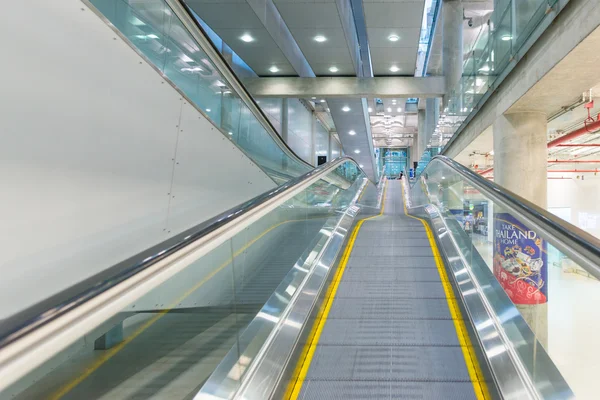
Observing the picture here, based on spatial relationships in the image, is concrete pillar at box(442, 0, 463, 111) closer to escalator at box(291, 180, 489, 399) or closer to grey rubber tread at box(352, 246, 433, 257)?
grey rubber tread at box(352, 246, 433, 257)

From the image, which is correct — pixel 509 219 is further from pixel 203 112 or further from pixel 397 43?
pixel 397 43

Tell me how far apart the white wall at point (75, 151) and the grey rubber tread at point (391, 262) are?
1.99m

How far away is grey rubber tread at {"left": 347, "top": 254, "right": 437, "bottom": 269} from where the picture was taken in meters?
4.16

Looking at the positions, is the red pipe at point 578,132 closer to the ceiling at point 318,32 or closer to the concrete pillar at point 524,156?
the concrete pillar at point 524,156

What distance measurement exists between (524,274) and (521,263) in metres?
0.09

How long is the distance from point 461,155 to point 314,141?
1257 cm

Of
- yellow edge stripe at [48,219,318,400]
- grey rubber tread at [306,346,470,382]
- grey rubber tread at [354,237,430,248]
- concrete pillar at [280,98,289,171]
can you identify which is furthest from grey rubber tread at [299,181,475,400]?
concrete pillar at [280,98,289,171]

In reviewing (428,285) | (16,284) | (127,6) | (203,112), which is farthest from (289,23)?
(16,284)

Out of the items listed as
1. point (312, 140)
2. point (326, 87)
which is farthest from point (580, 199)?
point (312, 140)

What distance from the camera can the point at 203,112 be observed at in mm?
4621

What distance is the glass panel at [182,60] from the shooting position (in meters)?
3.55

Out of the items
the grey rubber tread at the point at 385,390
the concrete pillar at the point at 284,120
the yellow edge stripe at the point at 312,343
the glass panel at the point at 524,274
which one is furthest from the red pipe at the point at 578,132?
the concrete pillar at the point at 284,120

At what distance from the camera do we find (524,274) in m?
2.97

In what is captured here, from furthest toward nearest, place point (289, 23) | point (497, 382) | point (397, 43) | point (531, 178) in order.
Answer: point (397, 43), point (289, 23), point (531, 178), point (497, 382)
